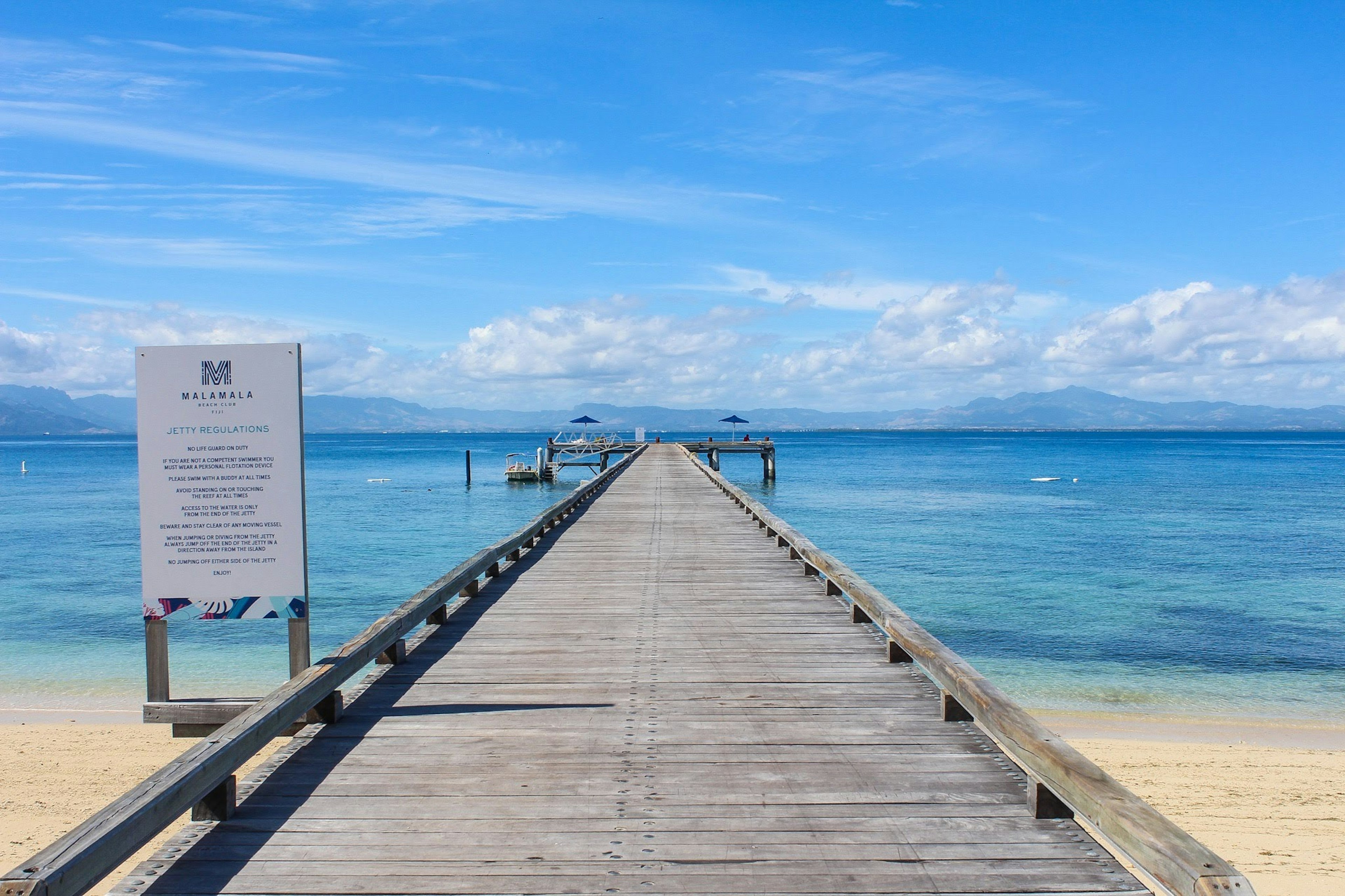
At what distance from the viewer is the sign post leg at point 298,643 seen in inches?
220

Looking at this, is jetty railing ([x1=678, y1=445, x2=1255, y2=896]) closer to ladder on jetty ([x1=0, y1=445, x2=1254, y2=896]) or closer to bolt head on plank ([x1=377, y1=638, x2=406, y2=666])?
ladder on jetty ([x1=0, y1=445, x2=1254, y2=896])

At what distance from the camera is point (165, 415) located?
5.31m

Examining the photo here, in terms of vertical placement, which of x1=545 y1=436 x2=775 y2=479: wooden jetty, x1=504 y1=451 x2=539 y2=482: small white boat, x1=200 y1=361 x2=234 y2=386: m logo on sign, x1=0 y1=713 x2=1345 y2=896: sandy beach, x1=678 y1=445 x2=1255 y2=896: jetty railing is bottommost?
x1=0 y1=713 x2=1345 y2=896: sandy beach

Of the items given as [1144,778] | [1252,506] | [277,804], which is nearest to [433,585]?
[277,804]

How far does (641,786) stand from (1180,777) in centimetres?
793

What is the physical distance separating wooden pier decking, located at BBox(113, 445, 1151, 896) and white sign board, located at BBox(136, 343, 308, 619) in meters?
1.02

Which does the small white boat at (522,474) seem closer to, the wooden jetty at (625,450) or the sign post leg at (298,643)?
the wooden jetty at (625,450)

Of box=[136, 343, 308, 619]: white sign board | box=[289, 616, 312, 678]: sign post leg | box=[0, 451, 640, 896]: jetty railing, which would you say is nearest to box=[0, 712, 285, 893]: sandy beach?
box=[289, 616, 312, 678]: sign post leg

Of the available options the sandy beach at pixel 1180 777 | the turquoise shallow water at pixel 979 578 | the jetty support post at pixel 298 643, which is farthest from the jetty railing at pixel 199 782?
the turquoise shallow water at pixel 979 578

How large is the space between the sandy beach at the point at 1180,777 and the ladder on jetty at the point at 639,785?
404 cm

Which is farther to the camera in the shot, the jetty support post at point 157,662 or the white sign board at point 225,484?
the jetty support post at point 157,662

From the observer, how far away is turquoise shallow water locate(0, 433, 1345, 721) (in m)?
13.9

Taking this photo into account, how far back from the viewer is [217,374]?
5379 millimetres

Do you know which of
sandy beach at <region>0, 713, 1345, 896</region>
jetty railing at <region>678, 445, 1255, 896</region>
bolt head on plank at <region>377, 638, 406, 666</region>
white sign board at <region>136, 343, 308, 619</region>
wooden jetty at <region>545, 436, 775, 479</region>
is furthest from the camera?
wooden jetty at <region>545, 436, 775, 479</region>
